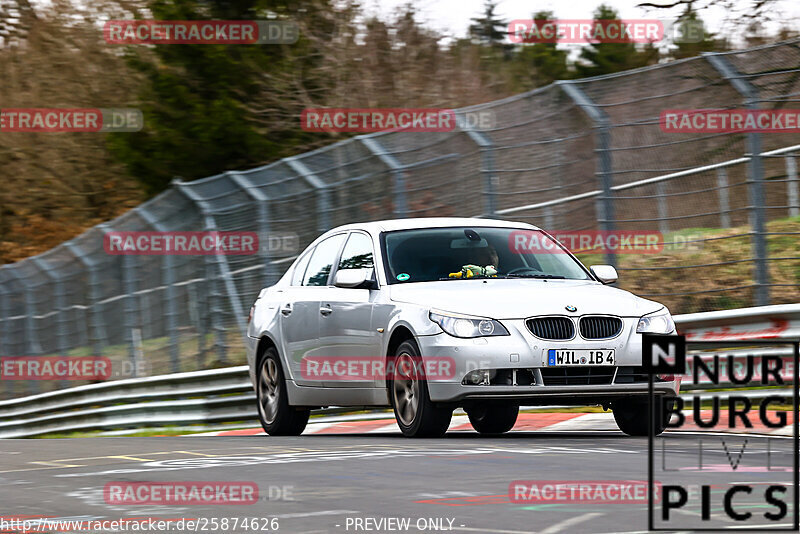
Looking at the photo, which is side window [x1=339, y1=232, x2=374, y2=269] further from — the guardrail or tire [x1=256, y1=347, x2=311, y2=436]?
the guardrail

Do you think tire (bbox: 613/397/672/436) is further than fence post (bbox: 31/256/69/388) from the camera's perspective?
No

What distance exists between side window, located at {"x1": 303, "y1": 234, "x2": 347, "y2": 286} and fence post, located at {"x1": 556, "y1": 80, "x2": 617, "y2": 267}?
2.53 meters

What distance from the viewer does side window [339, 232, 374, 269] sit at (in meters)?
11.2

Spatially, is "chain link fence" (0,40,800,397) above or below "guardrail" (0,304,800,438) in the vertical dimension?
above

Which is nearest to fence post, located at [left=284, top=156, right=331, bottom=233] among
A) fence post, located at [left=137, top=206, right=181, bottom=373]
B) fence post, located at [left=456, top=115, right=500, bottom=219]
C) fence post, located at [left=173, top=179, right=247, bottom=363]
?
fence post, located at [left=173, top=179, right=247, bottom=363]

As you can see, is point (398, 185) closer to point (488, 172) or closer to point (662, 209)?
point (488, 172)

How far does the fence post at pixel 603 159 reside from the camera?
12.9 meters

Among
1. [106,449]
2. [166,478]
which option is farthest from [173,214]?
[166,478]

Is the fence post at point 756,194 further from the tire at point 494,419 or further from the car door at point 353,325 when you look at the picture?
the car door at point 353,325

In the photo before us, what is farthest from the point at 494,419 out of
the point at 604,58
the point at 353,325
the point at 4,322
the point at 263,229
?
the point at 604,58

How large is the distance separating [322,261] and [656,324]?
3.23 metres

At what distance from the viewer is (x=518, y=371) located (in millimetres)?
9492

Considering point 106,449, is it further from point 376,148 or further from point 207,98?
point 207,98

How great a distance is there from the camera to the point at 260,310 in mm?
12867
